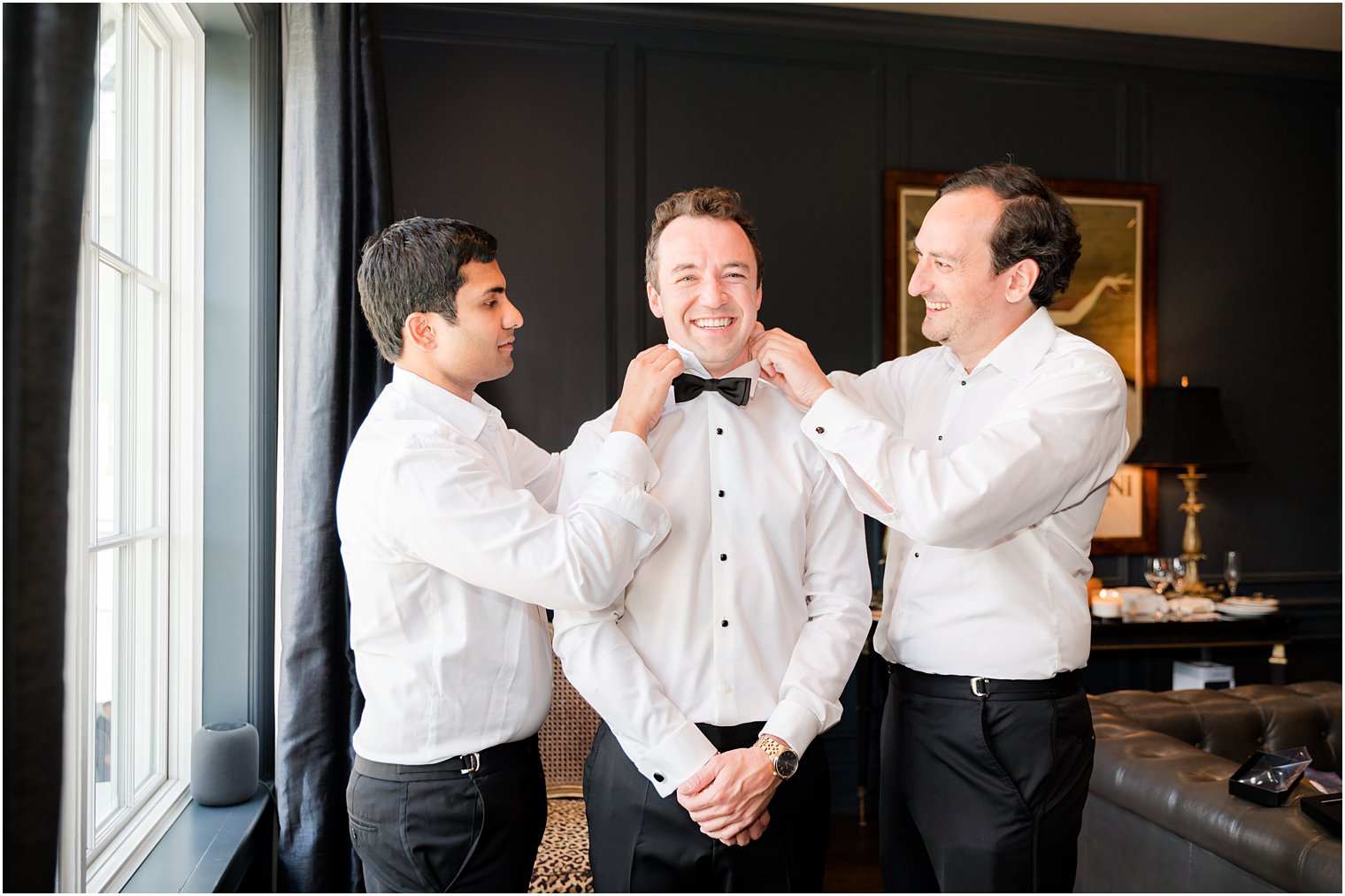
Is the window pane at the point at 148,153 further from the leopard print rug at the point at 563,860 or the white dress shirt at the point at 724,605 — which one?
the leopard print rug at the point at 563,860

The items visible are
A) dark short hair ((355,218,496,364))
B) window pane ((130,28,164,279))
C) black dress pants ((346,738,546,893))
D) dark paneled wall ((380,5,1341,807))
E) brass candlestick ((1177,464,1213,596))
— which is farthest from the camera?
brass candlestick ((1177,464,1213,596))

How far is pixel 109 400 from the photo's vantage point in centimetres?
219

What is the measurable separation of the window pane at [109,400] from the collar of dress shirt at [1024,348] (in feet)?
5.89

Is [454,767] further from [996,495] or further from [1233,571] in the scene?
[1233,571]

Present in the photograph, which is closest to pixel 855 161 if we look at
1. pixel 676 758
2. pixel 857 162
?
pixel 857 162

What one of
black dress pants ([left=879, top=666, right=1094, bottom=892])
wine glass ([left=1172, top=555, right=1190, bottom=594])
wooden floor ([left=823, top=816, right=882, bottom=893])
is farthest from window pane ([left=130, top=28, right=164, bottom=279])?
wine glass ([left=1172, top=555, right=1190, bottom=594])

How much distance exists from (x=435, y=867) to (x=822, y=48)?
3.99 meters

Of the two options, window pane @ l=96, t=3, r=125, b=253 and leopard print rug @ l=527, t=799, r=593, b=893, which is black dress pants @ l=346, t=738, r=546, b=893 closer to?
leopard print rug @ l=527, t=799, r=593, b=893

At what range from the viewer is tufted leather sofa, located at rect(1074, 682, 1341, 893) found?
2.02 m

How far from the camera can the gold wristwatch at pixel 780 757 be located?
1578 mm

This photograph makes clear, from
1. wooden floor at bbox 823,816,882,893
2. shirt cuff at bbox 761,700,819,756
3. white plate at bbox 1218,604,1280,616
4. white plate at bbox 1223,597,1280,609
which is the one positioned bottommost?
wooden floor at bbox 823,816,882,893

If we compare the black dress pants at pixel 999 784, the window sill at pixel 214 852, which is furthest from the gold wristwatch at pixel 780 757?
the window sill at pixel 214 852

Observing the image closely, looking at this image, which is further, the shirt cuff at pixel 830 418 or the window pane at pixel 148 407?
the window pane at pixel 148 407

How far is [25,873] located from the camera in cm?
92
